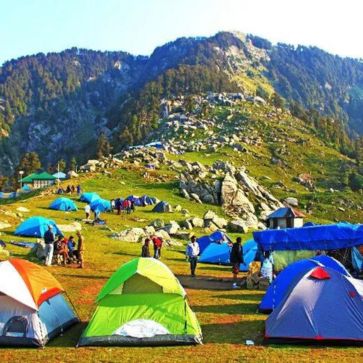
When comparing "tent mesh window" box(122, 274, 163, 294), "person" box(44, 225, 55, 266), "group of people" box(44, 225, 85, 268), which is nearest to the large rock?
"group of people" box(44, 225, 85, 268)

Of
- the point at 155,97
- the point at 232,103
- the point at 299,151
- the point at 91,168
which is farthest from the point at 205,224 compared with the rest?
the point at 155,97

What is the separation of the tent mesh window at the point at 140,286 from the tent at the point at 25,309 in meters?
2.54

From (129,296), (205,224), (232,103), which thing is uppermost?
(232,103)

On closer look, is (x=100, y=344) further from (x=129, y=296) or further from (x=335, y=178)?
(x=335, y=178)

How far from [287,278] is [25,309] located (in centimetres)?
918

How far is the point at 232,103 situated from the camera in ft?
577

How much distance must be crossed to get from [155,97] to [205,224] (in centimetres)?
14451

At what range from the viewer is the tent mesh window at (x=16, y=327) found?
1619 centimetres

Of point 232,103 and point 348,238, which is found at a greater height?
point 232,103

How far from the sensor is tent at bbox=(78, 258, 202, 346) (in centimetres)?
1602

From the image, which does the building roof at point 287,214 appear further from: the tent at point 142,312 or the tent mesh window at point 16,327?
the tent mesh window at point 16,327

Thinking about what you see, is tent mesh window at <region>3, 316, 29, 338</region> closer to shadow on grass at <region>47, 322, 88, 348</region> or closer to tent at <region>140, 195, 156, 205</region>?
shadow on grass at <region>47, 322, 88, 348</region>

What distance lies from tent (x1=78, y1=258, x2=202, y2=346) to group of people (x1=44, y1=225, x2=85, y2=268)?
49.9ft

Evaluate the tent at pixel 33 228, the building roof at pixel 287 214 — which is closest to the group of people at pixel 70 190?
the tent at pixel 33 228
